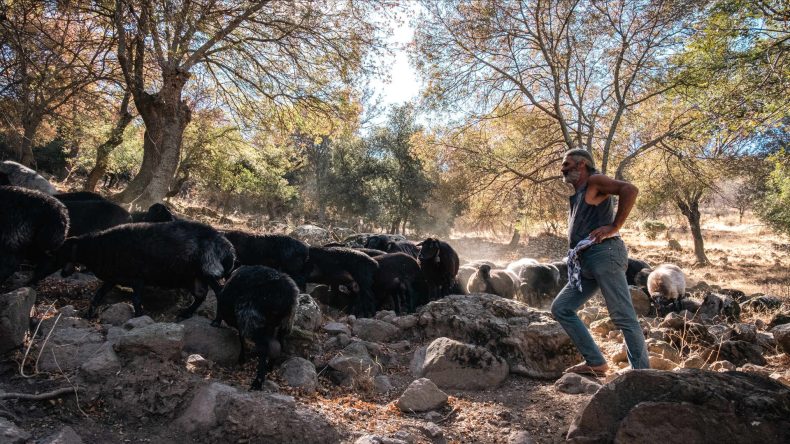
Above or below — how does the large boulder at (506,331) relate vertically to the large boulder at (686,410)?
below

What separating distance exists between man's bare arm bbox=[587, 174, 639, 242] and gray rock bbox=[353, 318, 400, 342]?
3210mm

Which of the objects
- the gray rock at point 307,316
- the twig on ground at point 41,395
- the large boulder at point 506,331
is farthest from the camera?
the gray rock at point 307,316

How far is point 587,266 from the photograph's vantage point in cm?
467

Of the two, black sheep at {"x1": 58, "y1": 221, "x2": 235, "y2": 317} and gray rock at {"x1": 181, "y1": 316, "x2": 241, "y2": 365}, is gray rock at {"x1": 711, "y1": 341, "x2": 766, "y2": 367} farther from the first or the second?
black sheep at {"x1": 58, "y1": 221, "x2": 235, "y2": 317}

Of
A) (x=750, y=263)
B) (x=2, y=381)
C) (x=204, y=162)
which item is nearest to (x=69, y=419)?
(x=2, y=381)

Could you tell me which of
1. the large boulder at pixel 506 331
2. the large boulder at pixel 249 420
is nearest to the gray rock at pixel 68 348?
the large boulder at pixel 249 420

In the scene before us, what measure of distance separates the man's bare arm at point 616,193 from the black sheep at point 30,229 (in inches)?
249

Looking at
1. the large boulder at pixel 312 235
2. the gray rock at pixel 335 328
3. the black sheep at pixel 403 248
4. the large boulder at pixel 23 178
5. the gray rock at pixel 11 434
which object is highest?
the large boulder at pixel 23 178

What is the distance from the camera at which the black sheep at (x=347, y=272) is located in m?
8.56

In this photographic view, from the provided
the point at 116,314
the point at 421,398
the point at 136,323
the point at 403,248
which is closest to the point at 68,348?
the point at 136,323

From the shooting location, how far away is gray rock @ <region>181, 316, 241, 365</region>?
496 cm

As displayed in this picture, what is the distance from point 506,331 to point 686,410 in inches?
125

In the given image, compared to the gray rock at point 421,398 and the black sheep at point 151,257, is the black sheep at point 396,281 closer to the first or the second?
the black sheep at point 151,257

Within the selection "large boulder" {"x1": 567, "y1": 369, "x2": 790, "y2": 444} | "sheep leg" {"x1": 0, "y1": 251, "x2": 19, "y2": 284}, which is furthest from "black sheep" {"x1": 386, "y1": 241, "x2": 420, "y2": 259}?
"large boulder" {"x1": 567, "y1": 369, "x2": 790, "y2": 444}
